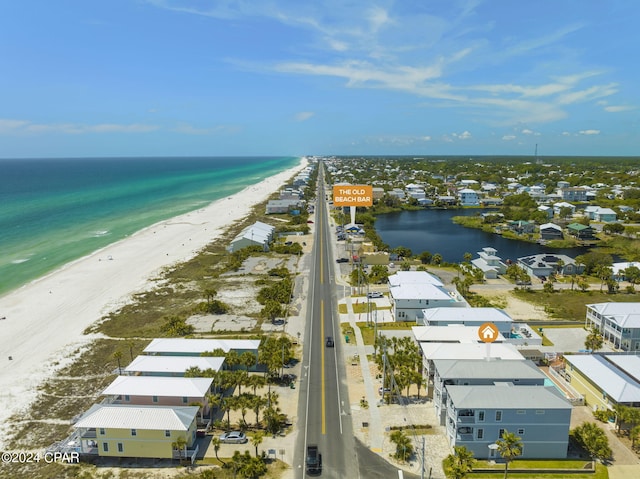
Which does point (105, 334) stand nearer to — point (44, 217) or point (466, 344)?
point (466, 344)

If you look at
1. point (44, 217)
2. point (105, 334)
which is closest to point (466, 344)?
point (105, 334)

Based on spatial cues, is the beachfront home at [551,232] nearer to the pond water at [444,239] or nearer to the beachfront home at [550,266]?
the pond water at [444,239]

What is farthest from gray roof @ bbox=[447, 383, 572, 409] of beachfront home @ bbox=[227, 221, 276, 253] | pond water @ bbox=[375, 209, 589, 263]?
beachfront home @ bbox=[227, 221, 276, 253]

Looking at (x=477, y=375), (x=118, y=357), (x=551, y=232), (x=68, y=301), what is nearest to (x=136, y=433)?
(x=118, y=357)

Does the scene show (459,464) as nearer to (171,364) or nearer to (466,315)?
(466,315)

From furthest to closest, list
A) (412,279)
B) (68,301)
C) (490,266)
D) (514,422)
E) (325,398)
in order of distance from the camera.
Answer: (490,266)
(68,301)
(412,279)
(325,398)
(514,422)
